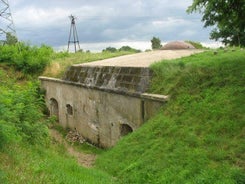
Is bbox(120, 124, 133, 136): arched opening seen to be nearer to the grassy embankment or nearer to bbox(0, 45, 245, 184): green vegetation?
the grassy embankment

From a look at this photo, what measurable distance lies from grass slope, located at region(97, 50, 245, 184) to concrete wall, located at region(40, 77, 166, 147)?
2.68 ft

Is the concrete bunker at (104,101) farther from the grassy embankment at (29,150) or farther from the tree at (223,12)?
the tree at (223,12)

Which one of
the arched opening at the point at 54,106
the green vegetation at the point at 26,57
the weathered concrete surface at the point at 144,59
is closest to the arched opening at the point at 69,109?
the arched opening at the point at 54,106

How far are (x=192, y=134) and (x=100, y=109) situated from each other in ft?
18.8

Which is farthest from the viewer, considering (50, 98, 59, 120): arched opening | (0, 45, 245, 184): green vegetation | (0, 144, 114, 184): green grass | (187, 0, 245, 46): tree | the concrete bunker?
(50, 98, 59, 120): arched opening

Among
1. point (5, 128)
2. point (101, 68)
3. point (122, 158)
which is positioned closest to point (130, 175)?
point (122, 158)

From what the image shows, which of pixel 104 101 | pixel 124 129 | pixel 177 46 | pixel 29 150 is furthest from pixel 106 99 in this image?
pixel 177 46

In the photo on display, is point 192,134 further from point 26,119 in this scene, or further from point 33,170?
point 33,170

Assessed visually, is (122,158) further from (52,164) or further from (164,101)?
(52,164)

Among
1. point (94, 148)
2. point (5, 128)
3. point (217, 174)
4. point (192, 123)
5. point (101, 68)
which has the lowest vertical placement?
point (94, 148)

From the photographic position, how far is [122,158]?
29.7 feet

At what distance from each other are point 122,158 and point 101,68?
568 centimetres

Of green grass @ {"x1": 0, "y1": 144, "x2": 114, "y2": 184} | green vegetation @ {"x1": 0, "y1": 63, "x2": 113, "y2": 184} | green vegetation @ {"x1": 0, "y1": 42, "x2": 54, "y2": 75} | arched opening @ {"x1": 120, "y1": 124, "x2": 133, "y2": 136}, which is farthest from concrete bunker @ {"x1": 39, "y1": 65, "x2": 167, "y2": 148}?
green grass @ {"x1": 0, "y1": 144, "x2": 114, "y2": 184}

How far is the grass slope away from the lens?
22.4 feet
